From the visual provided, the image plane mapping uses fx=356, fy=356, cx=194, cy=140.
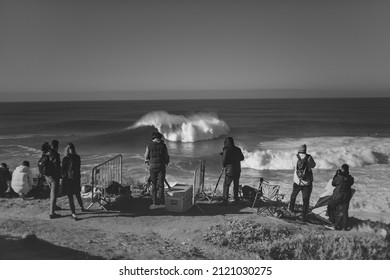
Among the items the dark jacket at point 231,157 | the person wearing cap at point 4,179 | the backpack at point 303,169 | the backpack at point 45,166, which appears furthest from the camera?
the person wearing cap at point 4,179

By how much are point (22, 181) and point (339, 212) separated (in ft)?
23.2

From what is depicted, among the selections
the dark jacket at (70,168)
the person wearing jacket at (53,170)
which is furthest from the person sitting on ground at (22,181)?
the dark jacket at (70,168)

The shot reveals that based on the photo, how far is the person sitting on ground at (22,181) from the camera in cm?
825

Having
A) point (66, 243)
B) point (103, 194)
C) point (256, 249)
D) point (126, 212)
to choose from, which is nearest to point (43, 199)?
point (103, 194)

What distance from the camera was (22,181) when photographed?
8.33 meters

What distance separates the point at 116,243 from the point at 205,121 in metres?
29.6

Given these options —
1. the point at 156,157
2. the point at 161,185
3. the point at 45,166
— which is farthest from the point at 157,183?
the point at 45,166

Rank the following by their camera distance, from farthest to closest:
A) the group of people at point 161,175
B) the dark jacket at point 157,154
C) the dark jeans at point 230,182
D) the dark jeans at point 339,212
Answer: the dark jeans at point 230,182 < the dark jacket at point 157,154 < the dark jeans at point 339,212 < the group of people at point 161,175

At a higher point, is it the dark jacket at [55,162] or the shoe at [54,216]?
the dark jacket at [55,162]

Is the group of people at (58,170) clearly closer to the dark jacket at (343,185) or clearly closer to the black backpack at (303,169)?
the black backpack at (303,169)

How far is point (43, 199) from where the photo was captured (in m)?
8.39

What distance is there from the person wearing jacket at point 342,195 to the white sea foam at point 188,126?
920 inches

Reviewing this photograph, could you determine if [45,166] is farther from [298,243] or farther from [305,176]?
[305,176]
